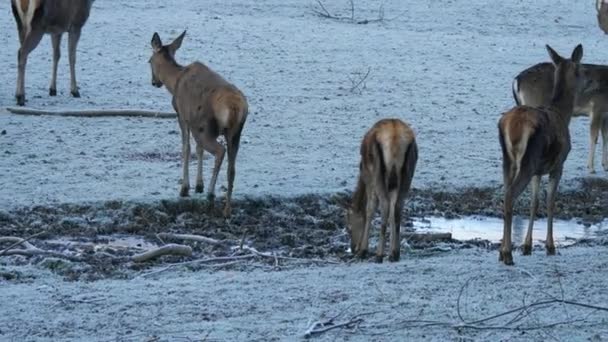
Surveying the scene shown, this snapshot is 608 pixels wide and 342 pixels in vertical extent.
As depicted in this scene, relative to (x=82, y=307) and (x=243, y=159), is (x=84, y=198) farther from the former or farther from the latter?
(x=82, y=307)

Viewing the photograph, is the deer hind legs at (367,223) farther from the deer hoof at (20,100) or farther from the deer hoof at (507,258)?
the deer hoof at (20,100)

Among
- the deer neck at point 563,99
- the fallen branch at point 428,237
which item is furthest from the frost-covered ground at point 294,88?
the deer neck at point 563,99

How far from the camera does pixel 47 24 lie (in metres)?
17.3

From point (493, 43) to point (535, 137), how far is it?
12.5m

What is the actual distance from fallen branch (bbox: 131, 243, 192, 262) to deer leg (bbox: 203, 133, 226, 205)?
1.85 metres

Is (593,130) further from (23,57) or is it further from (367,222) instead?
(23,57)

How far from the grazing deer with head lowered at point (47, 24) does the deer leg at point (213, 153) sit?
16.0 feet

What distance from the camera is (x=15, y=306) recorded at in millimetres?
8625

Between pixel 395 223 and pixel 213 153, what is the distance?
274 centimetres

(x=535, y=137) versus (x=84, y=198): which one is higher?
(x=535, y=137)

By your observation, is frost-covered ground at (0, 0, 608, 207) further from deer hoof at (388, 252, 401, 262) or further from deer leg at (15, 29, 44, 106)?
deer hoof at (388, 252, 401, 262)

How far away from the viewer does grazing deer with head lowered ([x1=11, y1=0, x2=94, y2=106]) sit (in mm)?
16891

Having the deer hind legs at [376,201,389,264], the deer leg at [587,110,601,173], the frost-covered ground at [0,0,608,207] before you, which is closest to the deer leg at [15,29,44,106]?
the frost-covered ground at [0,0,608,207]

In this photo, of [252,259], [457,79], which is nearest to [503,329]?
[252,259]
